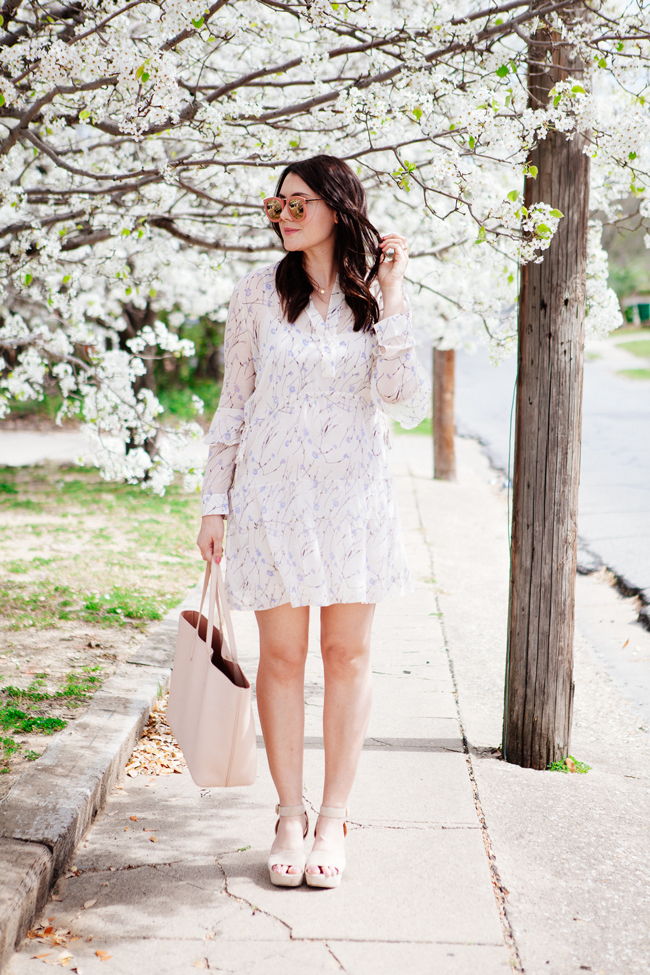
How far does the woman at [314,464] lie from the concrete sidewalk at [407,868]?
21cm

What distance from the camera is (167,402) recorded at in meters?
18.5

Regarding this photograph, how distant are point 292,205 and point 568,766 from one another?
225 centimetres

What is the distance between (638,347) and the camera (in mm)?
39969

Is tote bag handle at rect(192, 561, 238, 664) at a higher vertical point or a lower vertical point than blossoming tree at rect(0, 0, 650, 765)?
lower

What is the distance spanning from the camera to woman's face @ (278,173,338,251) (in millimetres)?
2520

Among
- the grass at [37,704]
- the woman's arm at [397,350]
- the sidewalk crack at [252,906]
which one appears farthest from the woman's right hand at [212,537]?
the grass at [37,704]

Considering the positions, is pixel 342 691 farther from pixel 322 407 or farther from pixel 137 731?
pixel 137 731

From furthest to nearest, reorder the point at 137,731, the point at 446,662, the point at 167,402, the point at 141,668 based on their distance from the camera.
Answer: the point at 167,402, the point at 446,662, the point at 141,668, the point at 137,731

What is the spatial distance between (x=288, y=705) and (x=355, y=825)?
565 millimetres

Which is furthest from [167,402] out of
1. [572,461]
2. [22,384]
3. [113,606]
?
[572,461]

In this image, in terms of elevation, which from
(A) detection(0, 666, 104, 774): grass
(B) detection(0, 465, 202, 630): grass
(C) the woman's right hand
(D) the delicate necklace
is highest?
(D) the delicate necklace

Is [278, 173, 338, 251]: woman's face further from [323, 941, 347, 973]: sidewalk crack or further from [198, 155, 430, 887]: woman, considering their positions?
[323, 941, 347, 973]: sidewalk crack

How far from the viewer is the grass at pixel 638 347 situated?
37438 mm

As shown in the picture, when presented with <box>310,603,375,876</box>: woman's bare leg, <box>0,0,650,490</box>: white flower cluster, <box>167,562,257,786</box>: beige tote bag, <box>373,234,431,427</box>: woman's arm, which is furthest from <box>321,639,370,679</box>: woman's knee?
<box>0,0,650,490</box>: white flower cluster
